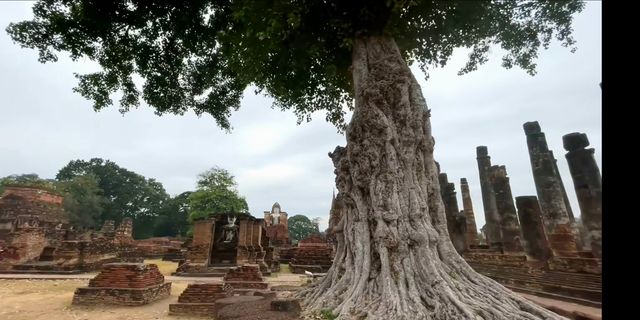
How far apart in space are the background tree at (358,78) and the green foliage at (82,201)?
1460 inches

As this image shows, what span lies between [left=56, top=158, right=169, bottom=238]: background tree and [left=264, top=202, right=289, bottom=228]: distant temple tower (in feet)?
65.6

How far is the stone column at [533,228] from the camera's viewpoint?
428 inches

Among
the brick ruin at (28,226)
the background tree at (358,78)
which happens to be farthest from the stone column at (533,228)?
the brick ruin at (28,226)

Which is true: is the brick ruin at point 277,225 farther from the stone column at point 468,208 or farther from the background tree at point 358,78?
the background tree at point 358,78

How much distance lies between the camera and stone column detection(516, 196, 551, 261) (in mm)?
10867

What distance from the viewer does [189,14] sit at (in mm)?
6750

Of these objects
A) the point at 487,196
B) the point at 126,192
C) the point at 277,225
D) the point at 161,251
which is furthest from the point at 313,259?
the point at 126,192

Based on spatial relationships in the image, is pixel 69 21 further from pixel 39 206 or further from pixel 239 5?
pixel 39 206

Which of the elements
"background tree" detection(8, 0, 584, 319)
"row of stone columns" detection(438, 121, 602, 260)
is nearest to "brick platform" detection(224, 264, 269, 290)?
"background tree" detection(8, 0, 584, 319)

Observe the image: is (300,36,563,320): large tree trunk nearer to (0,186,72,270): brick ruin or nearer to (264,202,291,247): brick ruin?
(0,186,72,270): brick ruin

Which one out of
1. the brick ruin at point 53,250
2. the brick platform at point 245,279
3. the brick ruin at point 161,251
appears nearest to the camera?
the brick platform at point 245,279

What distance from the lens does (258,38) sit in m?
5.96

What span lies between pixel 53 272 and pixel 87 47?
11.5 meters
